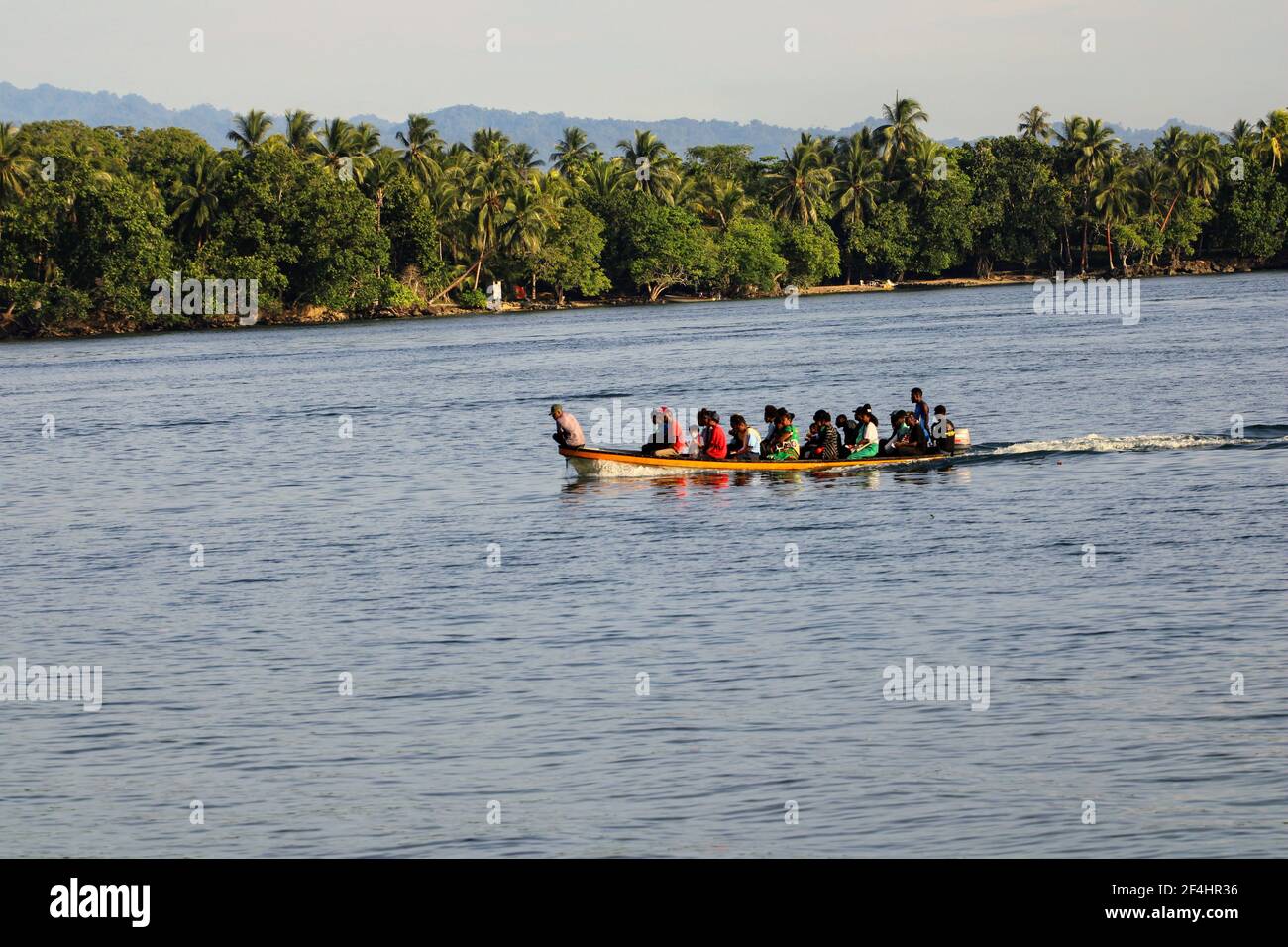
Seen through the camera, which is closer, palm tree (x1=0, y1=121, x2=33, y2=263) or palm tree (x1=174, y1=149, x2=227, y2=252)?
palm tree (x1=0, y1=121, x2=33, y2=263)

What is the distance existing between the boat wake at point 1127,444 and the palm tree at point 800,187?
119 meters

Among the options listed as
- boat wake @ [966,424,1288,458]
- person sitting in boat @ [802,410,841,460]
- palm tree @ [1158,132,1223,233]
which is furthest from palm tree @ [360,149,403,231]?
person sitting in boat @ [802,410,841,460]

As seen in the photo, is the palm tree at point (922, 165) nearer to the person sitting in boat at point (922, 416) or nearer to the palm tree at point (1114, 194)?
the palm tree at point (1114, 194)

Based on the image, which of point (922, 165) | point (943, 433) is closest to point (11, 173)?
point (922, 165)

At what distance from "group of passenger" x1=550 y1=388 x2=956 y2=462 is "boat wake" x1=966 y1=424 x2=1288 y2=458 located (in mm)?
1957

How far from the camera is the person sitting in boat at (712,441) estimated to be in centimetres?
3584

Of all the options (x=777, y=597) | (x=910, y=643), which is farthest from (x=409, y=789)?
(x=777, y=597)

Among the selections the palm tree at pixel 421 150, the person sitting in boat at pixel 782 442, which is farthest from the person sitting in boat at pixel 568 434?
the palm tree at pixel 421 150

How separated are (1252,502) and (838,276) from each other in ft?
452

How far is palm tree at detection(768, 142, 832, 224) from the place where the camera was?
157m

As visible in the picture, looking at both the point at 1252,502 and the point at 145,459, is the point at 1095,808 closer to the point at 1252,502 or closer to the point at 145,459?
the point at 1252,502

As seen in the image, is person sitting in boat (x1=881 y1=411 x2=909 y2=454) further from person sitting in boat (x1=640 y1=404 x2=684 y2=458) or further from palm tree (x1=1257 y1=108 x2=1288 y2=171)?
palm tree (x1=1257 y1=108 x2=1288 y2=171)

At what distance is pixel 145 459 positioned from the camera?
48125mm

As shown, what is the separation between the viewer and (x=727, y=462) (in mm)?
36156
